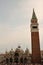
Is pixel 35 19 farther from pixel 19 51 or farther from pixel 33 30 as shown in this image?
pixel 19 51

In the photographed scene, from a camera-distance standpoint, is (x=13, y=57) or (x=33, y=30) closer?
(x=33, y=30)

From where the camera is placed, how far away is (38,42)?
1006 inches

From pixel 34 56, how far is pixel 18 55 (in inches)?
256

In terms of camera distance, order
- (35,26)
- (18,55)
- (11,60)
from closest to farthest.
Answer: (35,26) < (11,60) < (18,55)

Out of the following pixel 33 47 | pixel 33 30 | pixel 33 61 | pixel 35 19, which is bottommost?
pixel 33 61

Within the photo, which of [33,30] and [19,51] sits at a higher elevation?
[33,30]

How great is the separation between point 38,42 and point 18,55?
Answer: 7170 millimetres

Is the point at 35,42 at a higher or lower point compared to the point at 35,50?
higher

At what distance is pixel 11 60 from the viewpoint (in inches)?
1157

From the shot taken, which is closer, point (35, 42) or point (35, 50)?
point (35, 50)

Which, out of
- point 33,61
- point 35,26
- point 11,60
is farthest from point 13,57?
point 35,26

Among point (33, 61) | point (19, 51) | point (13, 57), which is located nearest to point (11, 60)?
point (13, 57)

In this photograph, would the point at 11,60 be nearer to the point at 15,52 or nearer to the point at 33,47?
the point at 15,52

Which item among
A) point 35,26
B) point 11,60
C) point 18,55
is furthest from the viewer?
point 18,55
